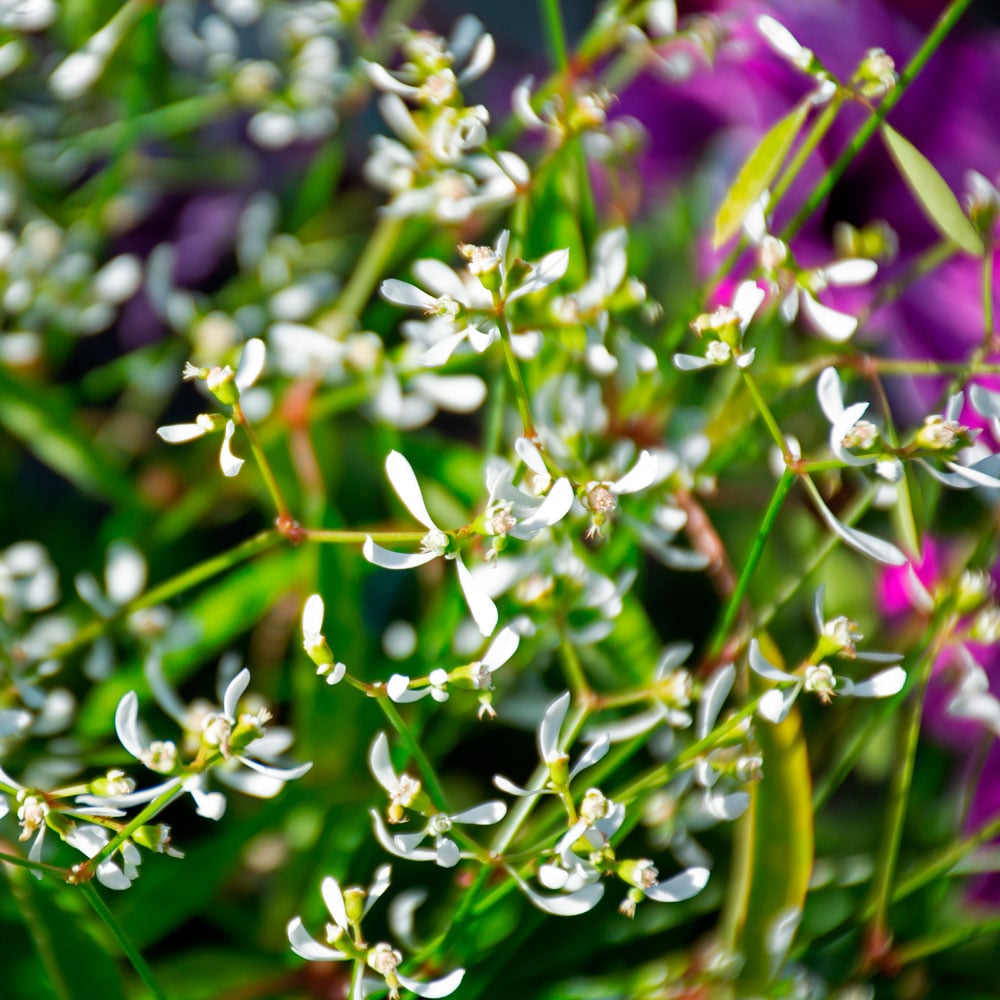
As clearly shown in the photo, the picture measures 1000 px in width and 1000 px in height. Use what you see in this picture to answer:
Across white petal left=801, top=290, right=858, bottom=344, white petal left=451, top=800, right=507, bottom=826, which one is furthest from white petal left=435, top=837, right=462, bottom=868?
white petal left=801, top=290, right=858, bottom=344

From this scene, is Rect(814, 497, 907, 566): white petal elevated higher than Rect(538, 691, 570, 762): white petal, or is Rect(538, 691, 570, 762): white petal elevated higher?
Rect(814, 497, 907, 566): white petal

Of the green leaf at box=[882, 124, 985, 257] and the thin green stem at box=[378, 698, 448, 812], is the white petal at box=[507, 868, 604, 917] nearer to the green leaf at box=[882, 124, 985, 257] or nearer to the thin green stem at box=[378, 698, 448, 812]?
the thin green stem at box=[378, 698, 448, 812]

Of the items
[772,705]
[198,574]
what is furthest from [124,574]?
[772,705]

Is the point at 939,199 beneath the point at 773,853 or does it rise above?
above

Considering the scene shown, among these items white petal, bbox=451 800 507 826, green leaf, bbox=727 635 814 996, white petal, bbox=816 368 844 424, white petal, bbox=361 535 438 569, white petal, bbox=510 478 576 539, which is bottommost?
green leaf, bbox=727 635 814 996

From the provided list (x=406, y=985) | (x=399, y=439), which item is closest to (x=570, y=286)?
(x=399, y=439)

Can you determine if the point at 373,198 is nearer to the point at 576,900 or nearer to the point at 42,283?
the point at 42,283

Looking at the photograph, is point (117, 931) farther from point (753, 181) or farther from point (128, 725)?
point (753, 181)
